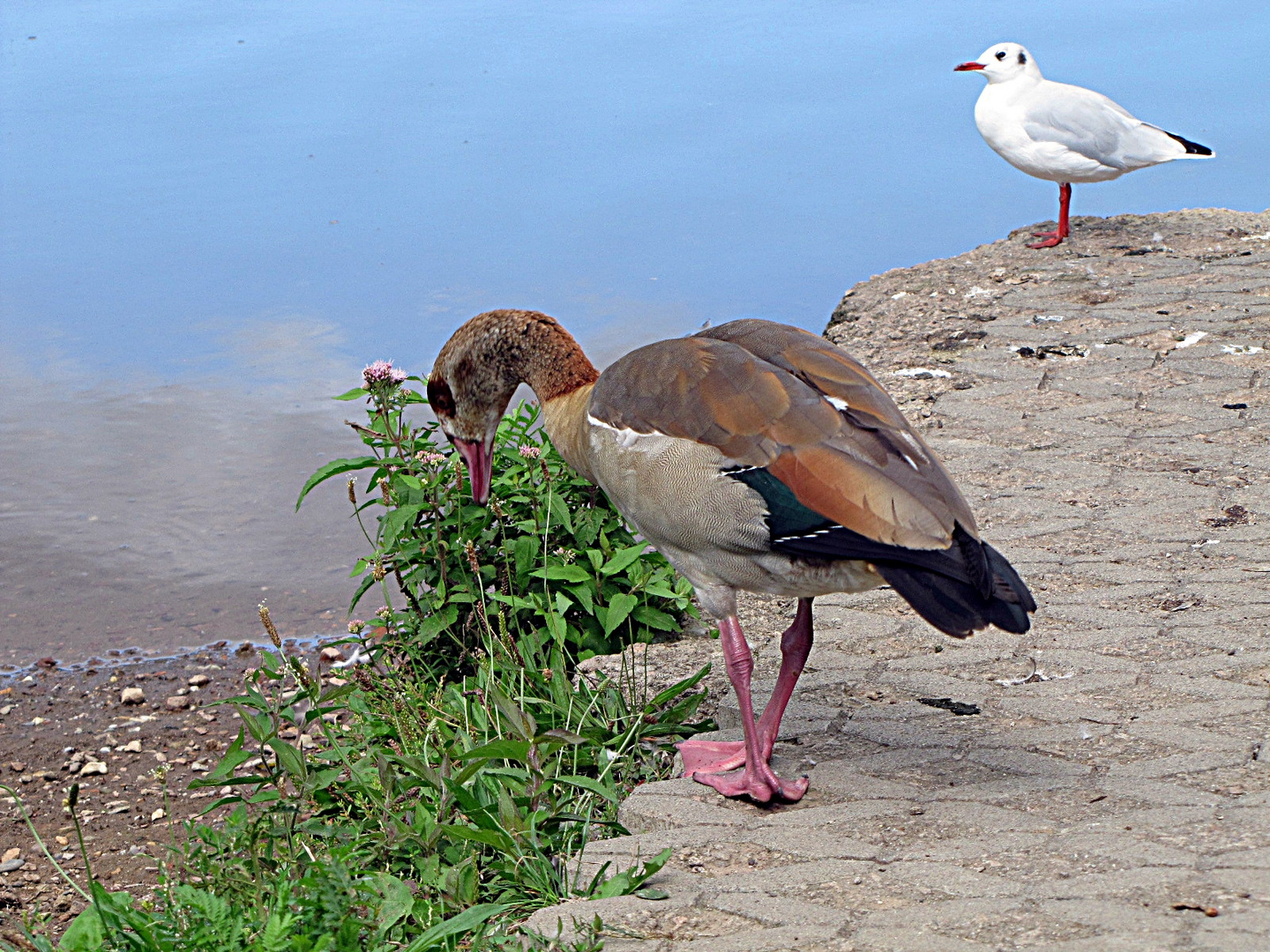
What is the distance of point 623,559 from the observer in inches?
159

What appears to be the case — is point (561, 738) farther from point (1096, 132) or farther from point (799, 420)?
point (1096, 132)

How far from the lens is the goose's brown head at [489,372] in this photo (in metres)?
3.73

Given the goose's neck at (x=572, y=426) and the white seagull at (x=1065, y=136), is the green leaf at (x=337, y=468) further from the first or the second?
the white seagull at (x=1065, y=136)

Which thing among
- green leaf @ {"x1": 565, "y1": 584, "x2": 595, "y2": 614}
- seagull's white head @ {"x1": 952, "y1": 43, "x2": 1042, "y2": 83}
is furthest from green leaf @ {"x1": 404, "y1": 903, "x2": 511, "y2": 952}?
seagull's white head @ {"x1": 952, "y1": 43, "x2": 1042, "y2": 83}

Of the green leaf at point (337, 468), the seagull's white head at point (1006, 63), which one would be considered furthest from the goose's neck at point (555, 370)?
the seagull's white head at point (1006, 63)

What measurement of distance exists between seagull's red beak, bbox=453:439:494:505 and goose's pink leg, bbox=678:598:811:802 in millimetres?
1109

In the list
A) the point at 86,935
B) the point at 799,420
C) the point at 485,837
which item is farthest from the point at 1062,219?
the point at 86,935

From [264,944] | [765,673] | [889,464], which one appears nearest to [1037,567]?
[765,673]

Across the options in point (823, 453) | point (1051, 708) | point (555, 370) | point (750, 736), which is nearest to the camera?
point (823, 453)

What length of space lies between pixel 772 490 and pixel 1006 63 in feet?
19.5

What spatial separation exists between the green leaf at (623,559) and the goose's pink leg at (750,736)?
0.83m

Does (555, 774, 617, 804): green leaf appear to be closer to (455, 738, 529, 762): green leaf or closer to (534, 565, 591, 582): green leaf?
(455, 738, 529, 762): green leaf

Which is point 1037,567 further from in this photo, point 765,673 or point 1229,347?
point 1229,347

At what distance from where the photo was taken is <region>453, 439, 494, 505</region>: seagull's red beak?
3.99 metres
